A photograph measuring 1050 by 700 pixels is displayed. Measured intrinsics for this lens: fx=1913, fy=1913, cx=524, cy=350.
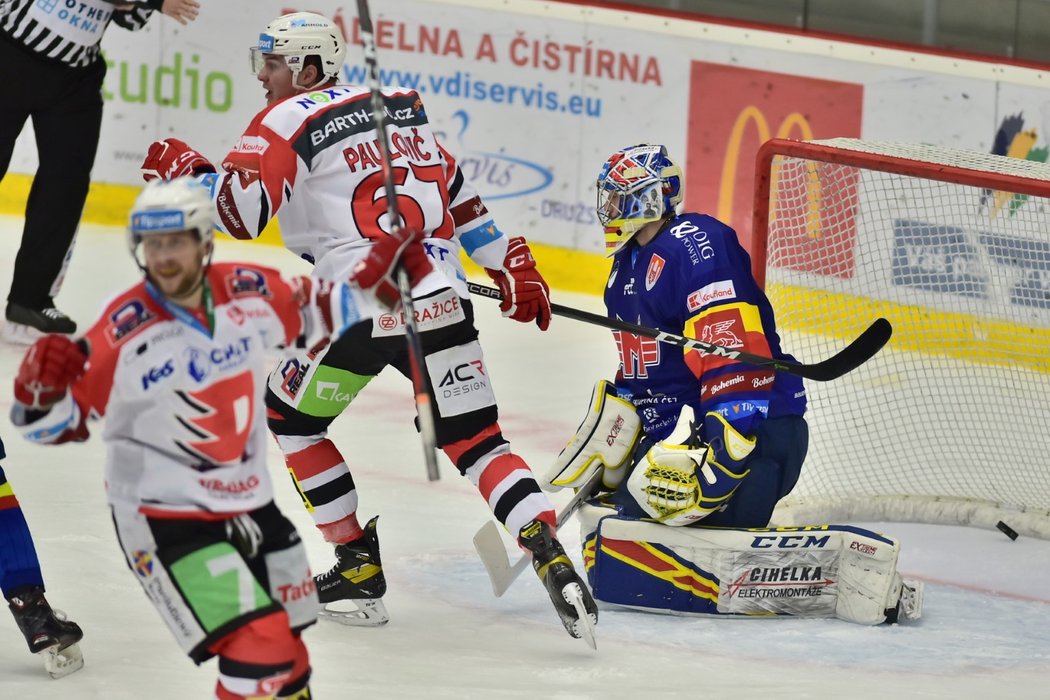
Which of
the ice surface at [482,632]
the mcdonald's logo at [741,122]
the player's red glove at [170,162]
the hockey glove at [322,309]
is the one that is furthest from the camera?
the mcdonald's logo at [741,122]

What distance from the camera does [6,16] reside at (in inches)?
226

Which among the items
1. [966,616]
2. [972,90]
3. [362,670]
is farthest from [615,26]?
[362,670]

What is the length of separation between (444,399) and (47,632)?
3.03ft

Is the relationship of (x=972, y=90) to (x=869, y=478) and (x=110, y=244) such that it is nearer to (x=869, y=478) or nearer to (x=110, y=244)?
(x=869, y=478)

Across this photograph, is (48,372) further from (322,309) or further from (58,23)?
(58,23)

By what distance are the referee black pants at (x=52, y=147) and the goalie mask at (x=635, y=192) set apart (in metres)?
2.16

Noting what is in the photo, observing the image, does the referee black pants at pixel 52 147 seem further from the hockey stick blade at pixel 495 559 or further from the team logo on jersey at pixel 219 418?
the team logo on jersey at pixel 219 418

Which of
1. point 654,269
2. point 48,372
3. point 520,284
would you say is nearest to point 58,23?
point 520,284

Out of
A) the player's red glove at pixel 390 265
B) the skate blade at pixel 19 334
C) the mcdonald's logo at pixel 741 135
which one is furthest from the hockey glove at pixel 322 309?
the mcdonald's logo at pixel 741 135

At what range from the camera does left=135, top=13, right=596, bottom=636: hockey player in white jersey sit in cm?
390

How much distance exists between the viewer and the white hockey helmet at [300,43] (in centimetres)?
410

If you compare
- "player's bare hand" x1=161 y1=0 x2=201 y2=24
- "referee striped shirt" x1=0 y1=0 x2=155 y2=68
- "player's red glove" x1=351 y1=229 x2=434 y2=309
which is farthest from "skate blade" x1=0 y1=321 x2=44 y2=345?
"player's red glove" x1=351 y1=229 x2=434 y2=309

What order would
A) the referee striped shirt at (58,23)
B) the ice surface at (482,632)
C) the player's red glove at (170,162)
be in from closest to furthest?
the ice surface at (482,632)
the player's red glove at (170,162)
the referee striped shirt at (58,23)

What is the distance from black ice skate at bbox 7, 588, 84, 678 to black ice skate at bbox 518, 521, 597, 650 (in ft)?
3.00
